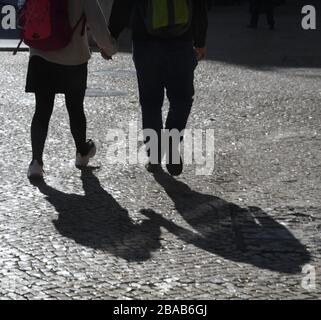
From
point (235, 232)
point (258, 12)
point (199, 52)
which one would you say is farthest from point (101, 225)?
point (258, 12)

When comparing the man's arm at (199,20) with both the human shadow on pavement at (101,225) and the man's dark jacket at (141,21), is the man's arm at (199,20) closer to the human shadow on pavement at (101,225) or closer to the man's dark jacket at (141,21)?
the man's dark jacket at (141,21)

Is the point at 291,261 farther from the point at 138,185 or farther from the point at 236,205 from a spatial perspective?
the point at 138,185

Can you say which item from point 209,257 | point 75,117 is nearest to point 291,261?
point 209,257

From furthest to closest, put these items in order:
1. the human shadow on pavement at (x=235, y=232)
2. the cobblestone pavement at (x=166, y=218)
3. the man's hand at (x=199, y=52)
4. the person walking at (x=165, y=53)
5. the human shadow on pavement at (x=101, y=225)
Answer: the man's hand at (x=199, y=52) → the person walking at (x=165, y=53) → the human shadow on pavement at (x=101, y=225) → the human shadow on pavement at (x=235, y=232) → the cobblestone pavement at (x=166, y=218)

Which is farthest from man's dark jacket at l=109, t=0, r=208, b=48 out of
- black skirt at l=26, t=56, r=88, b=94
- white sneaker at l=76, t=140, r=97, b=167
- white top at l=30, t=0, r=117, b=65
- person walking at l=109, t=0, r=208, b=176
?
white sneaker at l=76, t=140, r=97, b=167

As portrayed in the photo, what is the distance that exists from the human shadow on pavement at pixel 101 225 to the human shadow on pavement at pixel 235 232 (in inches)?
7.6

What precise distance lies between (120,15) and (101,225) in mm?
2152

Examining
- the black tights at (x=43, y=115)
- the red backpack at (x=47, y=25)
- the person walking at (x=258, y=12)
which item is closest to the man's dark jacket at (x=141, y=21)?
the red backpack at (x=47, y=25)

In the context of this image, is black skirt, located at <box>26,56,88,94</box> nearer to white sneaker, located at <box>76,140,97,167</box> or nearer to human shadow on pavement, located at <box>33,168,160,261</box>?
white sneaker, located at <box>76,140,97,167</box>

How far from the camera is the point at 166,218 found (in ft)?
24.0

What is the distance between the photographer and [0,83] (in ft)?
49.2

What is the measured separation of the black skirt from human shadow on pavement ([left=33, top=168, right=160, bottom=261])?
761mm

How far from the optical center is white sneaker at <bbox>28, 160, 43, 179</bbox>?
332 inches

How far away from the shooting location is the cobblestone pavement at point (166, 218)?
19.1 feet
